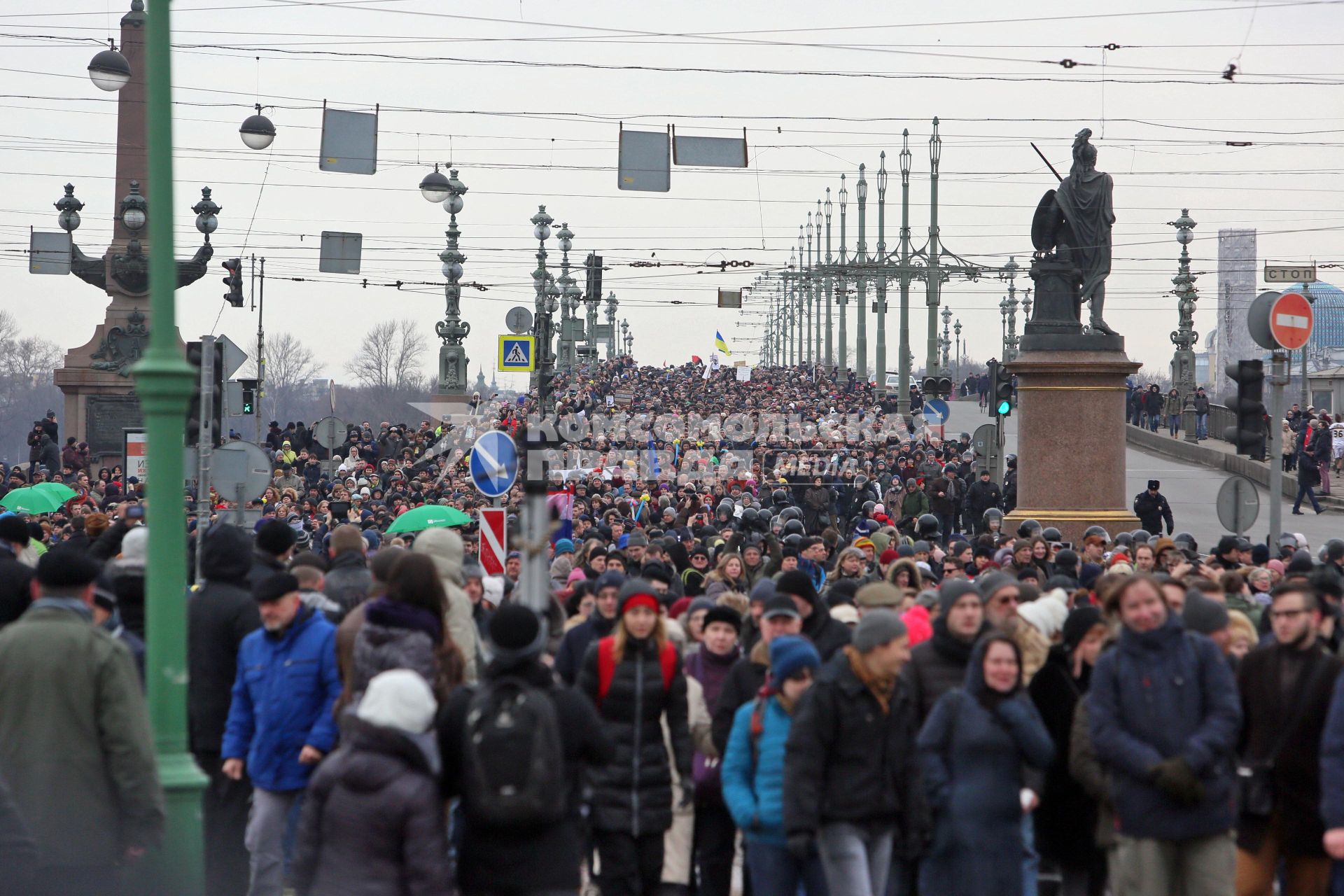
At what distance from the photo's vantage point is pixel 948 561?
13.4 metres

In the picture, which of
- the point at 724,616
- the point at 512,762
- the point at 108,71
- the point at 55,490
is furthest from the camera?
the point at 108,71

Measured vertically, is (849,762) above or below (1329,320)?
below

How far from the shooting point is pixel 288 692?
7.14 metres

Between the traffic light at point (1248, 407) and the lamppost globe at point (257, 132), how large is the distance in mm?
14449

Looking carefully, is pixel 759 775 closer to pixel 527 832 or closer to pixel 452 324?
pixel 527 832

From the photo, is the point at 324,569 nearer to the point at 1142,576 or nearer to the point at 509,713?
the point at 509,713

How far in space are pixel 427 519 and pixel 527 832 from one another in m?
8.85

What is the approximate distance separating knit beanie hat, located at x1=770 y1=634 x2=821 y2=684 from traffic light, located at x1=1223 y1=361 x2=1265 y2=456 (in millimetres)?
8122

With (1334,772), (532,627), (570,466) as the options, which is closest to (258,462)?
(532,627)

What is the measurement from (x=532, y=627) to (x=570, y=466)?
25.7 m

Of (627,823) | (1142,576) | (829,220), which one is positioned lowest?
(627,823)

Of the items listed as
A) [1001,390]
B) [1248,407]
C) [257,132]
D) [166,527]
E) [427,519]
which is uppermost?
[257,132]

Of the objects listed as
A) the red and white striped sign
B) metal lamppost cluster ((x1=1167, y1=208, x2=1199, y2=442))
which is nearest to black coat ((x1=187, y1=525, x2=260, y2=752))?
the red and white striped sign

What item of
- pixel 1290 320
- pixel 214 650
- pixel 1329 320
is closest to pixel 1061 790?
pixel 214 650
